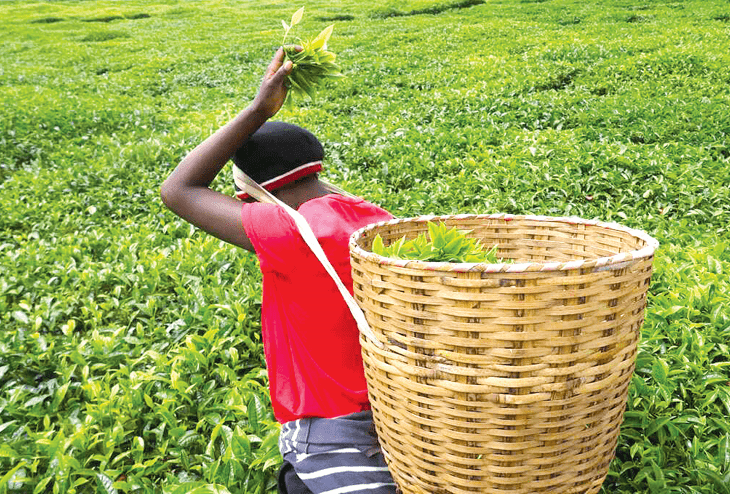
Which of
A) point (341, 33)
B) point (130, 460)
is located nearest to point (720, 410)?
point (130, 460)

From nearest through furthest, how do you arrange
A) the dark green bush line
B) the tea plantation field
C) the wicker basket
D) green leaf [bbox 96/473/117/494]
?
1. the wicker basket
2. green leaf [bbox 96/473/117/494]
3. the tea plantation field
4. the dark green bush line

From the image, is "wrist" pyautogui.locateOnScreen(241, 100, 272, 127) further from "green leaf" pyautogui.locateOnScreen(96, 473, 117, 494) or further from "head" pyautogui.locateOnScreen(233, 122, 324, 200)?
"green leaf" pyautogui.locateOnScreen(96, 473, 117, 494)

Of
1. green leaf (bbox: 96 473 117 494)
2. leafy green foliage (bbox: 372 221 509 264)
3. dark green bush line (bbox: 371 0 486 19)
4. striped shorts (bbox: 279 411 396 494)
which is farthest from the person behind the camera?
dark green bush line (bbox: 371 0 486 19)

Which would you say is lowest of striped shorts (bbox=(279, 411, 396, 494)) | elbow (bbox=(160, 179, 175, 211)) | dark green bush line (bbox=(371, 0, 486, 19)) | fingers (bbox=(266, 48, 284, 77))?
striped shorts (bbox=(279, 411, 396, 494))

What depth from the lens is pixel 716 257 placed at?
409 cm

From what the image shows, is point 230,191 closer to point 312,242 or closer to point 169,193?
point 169,193

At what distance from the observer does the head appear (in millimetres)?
2041

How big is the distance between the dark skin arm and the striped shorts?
0.60m

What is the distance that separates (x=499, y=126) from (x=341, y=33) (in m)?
13.7

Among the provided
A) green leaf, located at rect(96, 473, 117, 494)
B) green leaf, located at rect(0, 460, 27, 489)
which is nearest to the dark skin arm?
green leaf, located at rect(96, 473, 117, 494)

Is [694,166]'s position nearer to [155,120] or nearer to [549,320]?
[549,320]

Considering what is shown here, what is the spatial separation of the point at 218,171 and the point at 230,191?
4.68 meters

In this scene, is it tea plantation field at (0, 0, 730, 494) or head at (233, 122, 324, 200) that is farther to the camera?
tea plantation field at (0, 0, 730, 494)

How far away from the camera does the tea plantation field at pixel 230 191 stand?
8.91 ft
